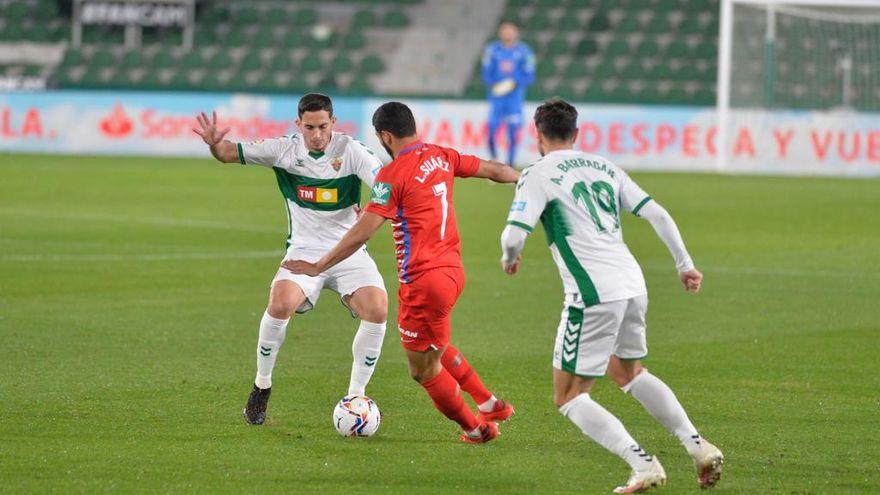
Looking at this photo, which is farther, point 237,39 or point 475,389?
point 237,39

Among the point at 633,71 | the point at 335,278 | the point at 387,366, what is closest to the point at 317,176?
Answer: the point at 335,278

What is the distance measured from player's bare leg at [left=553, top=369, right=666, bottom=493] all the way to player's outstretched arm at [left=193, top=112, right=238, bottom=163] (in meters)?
2.56

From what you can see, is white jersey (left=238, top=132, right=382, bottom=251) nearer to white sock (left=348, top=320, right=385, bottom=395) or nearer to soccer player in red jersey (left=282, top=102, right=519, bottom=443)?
white sock (left=348, top=320, right=385, bottom=395)

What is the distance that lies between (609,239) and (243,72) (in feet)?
97.8

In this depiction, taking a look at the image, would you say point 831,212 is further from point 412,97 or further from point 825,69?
point 412,97

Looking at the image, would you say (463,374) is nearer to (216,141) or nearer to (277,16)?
(216,141)

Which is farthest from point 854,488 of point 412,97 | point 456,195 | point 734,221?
point 412,97

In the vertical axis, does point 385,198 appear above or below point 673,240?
above

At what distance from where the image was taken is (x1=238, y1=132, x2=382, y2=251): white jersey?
25.4 feet

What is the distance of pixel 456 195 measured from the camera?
72.5ft

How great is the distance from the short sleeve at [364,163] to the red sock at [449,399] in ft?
4.18

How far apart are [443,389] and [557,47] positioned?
2799cm

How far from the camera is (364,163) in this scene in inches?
303

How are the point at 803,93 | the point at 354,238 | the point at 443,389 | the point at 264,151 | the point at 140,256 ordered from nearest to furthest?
the point at 354,238
the point at 443,389
the point at 264,151
the point at 140,256
the point at 803,93
